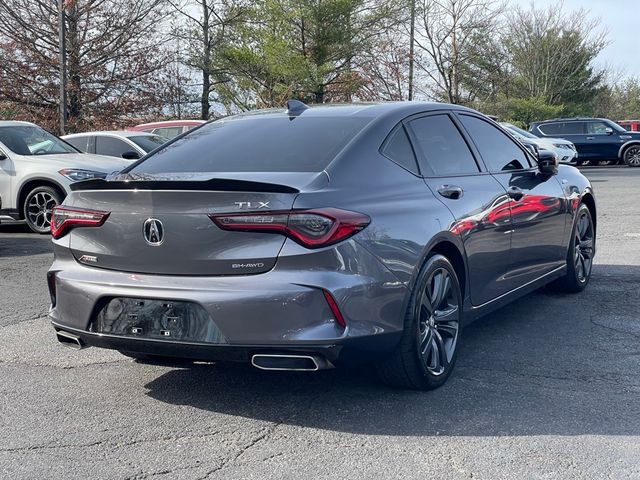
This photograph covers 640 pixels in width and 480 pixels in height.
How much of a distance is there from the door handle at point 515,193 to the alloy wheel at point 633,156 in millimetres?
25649

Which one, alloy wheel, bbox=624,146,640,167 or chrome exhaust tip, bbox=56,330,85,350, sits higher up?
alloy wheel, bbox=624,146,640,167

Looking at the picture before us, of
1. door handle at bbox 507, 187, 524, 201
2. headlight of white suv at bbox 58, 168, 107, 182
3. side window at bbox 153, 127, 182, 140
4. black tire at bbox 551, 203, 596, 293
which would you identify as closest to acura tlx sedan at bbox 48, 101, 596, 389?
door handle at bbox 507, 187, 524, 201

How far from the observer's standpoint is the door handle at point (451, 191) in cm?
475

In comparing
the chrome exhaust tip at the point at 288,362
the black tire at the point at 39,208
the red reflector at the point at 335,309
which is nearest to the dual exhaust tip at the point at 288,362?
the chrome exhaust tip at the point at 288,362

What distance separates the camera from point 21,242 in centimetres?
1069

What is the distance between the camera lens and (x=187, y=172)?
4.50 m

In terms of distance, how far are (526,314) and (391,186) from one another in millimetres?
2421

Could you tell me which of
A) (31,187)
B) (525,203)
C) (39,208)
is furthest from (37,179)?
(525,203)

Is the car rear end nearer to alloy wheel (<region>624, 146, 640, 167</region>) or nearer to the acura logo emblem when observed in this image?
the acura logo emblem

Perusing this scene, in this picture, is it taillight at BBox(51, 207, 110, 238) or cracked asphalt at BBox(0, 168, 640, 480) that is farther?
taillight at BBox(51, 207, 110, 238)

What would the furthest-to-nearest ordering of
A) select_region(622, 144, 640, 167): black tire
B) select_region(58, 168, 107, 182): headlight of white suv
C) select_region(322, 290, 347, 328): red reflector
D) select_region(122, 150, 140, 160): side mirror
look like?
select_region(622, 144, 640, 167): black tire, select_region(122, 150, 140, 160): side mirror, select_region(58, 168, 107, 182): headlight of white suv, select_region(322, 290, 347, 328): red reflector

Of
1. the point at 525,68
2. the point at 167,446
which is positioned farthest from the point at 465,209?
the point at 525,68

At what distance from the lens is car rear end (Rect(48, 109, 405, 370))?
377 centimetres

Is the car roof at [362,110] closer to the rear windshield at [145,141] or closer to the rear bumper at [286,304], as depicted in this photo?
the rear bumper at [286,304]
